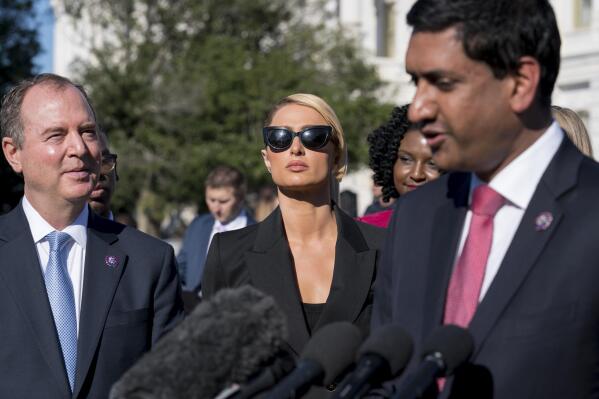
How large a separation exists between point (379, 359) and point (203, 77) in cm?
3619

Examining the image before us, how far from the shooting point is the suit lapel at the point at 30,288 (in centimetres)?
485

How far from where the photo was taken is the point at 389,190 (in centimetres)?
700

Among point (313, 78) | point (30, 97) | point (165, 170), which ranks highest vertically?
point (30, 97)

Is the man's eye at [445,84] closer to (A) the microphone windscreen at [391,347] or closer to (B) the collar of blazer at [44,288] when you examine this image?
(A) the microphone windscreen at [391,347]

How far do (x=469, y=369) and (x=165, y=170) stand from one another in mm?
38322

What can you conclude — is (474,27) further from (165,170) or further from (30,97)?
(165,170)

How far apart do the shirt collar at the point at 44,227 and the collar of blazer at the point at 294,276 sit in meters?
0.86

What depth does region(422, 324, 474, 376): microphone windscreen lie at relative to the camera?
300 cm

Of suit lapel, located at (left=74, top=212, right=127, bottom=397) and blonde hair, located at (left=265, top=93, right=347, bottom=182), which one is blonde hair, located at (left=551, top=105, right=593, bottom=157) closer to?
blonde hair, located at (left=265, top=93, right=347, bottom=182)

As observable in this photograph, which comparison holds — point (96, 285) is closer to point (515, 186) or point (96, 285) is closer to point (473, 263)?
point (473, 263)

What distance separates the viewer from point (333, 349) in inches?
118

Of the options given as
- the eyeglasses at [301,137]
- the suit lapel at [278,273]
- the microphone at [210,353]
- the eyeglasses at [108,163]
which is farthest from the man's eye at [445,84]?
the eyeglasses at [108,163]

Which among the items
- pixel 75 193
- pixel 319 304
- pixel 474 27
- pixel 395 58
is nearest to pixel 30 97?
pixel 75 193

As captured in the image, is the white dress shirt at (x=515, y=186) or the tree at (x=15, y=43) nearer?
the white dress shirt at (x=515, y=186)
